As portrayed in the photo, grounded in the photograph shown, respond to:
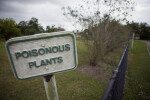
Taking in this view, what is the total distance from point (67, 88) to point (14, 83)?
2829 millimetres

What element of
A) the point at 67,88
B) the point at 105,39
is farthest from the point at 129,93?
the point at 105,39

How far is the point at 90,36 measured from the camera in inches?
225

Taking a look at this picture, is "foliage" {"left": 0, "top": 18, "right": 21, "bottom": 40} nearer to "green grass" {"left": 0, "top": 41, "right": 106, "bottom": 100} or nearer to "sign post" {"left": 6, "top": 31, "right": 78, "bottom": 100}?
"green grass" {"left": 0, "top": 41, "right": 106, "bottom": 100}


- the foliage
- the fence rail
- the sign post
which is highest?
the foliage

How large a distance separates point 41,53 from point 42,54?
14mm

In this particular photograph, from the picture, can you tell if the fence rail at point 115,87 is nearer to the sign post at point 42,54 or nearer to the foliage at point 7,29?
the sign post at point 42,54

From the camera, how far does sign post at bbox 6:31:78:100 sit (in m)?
0.75

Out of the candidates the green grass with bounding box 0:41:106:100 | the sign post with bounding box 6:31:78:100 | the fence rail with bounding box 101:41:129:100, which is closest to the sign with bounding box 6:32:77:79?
the sign post with bounding box 6:31:78:100

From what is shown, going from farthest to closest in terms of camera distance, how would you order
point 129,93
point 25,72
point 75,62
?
1. point 129,93
2. point 75,62
3. point 25,72

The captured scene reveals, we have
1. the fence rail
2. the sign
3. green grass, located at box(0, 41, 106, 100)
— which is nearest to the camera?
the sign

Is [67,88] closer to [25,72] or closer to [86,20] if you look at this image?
[25,72]

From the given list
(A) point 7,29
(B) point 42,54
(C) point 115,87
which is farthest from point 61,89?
(A) point 7,29

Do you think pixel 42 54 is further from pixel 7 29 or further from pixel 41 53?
pixel 7 29

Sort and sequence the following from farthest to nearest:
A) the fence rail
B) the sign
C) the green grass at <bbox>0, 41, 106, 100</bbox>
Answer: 1. the green grass at <bbox>0, 41, 106, 100</bbox>
2. the fence rail
3. the sign
